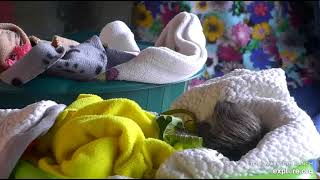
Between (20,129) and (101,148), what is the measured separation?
12 cm

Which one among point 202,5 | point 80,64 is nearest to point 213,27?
point 202,5

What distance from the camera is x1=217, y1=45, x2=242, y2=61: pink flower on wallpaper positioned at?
1.69 metres

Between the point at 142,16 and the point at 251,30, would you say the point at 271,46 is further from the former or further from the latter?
the point at 142,16

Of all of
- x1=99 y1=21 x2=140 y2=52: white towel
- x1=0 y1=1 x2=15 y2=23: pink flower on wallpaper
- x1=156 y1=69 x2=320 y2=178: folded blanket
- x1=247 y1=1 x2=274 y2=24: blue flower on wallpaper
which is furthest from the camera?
x1=247 y1=1 x2=274 y2=24: blue flower on wallpaper

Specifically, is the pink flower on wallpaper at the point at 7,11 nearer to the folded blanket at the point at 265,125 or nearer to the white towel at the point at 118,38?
the white towel at the point at 118,38

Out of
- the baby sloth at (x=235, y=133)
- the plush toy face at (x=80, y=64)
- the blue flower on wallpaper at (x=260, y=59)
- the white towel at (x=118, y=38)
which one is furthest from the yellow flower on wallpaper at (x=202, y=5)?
the baby sloth at (x=235, y=133)

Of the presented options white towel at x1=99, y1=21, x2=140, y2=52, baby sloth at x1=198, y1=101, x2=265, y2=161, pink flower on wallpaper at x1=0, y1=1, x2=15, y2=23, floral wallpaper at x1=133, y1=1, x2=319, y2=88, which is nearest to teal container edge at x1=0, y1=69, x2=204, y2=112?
white towel at x1=99, y1=21, x2=140, y2=52

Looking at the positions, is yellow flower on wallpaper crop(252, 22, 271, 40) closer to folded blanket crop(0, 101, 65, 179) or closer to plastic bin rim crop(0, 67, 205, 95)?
plastic bin rim crop(0, 67, 205, 95)

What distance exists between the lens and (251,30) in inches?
→ 65.7

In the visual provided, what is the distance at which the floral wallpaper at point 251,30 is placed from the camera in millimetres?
1663

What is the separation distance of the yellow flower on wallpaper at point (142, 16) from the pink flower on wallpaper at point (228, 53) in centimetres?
26

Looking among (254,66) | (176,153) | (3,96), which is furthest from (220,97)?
(254,66)

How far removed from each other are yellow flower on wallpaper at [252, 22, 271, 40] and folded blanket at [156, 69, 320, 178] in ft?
3.18

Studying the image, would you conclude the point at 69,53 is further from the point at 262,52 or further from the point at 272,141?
the point at 262,52
